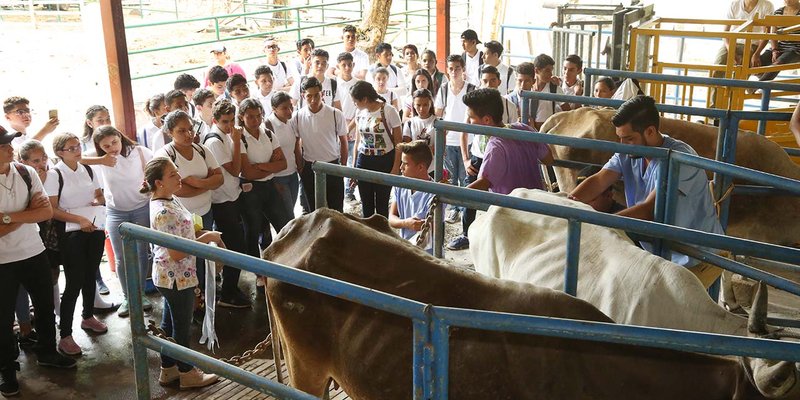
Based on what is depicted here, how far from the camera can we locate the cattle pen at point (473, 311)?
7.68 ft

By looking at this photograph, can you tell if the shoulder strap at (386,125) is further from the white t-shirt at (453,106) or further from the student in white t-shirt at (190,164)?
the student in white t-shirt at (190,164)

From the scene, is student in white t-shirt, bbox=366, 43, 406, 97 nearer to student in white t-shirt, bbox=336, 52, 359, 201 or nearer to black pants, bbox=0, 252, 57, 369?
student in white t-shirt, bbox=336, 52, 359, 201

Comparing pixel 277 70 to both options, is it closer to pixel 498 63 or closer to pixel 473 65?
pixel 473 65

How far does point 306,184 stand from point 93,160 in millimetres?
2154

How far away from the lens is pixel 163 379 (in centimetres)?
576

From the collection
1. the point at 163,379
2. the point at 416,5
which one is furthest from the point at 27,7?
the point at 163,379

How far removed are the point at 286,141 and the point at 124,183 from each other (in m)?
1.63

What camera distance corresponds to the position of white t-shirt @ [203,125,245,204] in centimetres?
687

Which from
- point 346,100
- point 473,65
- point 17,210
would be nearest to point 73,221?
point 17,210

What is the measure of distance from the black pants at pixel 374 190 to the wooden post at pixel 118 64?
7.99 feet

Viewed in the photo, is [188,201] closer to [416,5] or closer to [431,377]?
[431,377]

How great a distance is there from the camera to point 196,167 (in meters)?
6.54

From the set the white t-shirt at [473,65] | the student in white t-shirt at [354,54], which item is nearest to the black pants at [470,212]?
the white t-shirt at [473,65]

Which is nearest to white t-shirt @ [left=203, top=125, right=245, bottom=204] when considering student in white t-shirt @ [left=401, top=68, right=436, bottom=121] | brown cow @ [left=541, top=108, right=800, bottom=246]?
student in white t-shirt @ [left=401, top=68, right=436, bottom=121]
